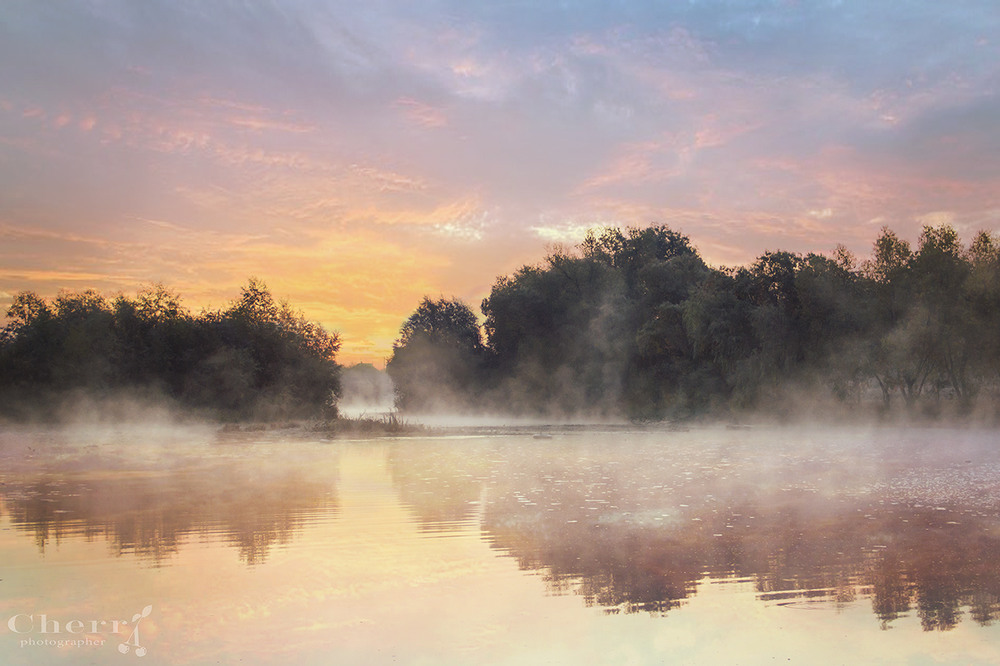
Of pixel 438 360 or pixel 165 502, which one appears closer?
pixel 165 502

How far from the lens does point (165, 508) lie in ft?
44.4

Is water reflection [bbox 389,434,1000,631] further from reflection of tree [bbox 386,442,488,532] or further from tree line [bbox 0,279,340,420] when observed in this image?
tree line [bbox 0,279,340,420]

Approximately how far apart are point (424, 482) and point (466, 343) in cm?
4832

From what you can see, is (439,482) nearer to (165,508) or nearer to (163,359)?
(165,508)

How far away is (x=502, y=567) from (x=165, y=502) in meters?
7.68

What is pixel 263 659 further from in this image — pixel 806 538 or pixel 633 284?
pixel 633 284

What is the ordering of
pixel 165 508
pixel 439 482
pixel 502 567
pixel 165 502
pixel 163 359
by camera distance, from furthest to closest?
pixel 163 359, pixel 439 482, pixel 165 502, pixel 165 508, pixel 502 567

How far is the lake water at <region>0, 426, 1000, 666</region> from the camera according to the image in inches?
259

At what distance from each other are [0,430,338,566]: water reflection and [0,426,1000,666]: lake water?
0.08m

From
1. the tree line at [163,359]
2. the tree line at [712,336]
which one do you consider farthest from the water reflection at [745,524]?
the tree line at [163,359]

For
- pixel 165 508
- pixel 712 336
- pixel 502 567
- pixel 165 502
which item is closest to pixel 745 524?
pixel 502 567

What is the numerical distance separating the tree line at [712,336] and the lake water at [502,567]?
21.1 meters

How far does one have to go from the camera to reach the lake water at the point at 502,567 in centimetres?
657

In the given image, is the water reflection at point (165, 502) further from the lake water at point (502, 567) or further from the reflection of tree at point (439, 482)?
the reflection of tree at point (439, 482)
